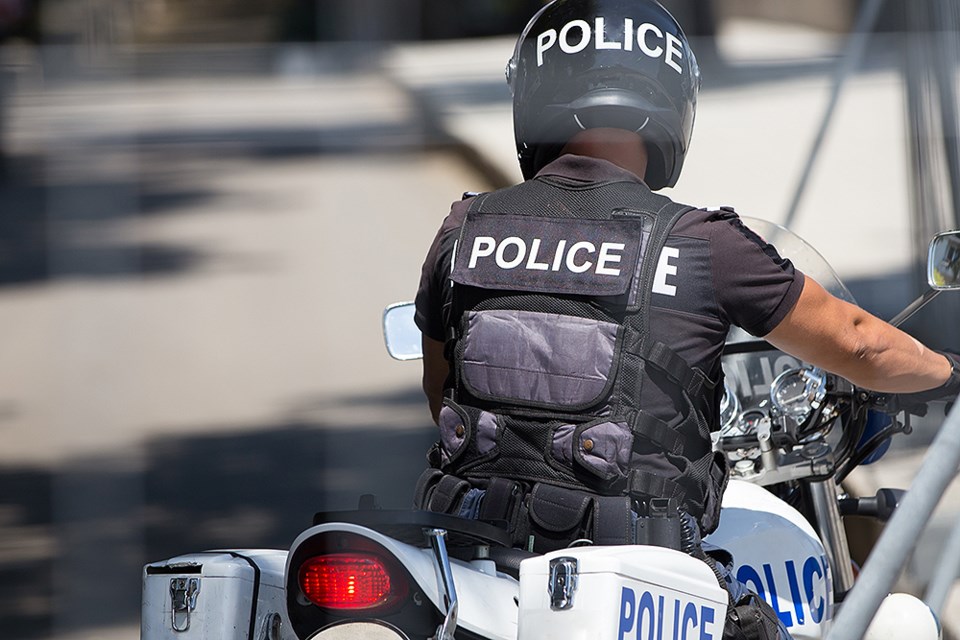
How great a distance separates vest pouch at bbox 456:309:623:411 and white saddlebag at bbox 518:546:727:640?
273 mm

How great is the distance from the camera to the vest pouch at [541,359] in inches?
72.6

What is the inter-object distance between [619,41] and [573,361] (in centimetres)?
→ 54

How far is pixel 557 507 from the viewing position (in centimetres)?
183

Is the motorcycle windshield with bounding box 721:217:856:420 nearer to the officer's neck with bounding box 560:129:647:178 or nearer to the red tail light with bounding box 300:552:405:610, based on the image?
the officer's neck with bounding box 560:129:647:178

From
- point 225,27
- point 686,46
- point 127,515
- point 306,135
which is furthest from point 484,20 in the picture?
point 127,515

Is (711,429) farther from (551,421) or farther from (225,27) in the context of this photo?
(225,27)

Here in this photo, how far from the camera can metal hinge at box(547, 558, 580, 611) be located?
1.56 meters

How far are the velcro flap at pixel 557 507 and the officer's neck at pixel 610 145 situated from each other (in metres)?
0.53

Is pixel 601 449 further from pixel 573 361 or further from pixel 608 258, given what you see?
pixel 608 258

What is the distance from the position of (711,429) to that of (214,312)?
2.64 metres

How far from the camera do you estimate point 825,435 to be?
7.65 feet

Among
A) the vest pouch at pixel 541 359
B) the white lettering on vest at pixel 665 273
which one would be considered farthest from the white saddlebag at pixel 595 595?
the white lettering on vest at pixel 665 273

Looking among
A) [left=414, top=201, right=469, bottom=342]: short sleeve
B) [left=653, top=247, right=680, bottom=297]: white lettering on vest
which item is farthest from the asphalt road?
[left=653, top=247, right=680, bottom=297]: white lettering on vest

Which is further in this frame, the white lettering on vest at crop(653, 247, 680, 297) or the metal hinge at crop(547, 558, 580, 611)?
the white lettering on vest at crop(653, 247, 680, 297)
